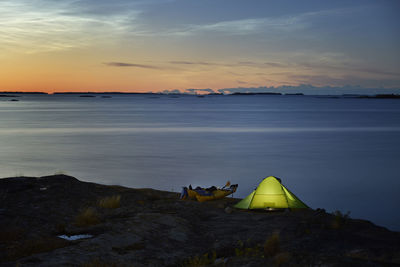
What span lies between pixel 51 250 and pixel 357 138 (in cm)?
4933

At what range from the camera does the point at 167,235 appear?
40.3 feet

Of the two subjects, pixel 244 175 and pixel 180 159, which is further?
pixel 180 159

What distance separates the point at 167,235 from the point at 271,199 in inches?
243

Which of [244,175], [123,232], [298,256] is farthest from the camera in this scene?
[244,175]

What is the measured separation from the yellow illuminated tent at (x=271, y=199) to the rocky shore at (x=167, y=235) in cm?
53

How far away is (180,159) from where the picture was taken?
3653 centimetres

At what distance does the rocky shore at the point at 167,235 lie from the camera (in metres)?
9.70

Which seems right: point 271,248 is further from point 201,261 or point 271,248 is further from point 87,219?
point 87,219

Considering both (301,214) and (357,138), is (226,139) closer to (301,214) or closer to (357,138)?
(357,138)

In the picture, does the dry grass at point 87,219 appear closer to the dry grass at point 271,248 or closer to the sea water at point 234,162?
the dry grass at point 271,248

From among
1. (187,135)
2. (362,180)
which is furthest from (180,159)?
(187,135)

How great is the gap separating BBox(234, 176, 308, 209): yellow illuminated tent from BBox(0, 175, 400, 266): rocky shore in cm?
53

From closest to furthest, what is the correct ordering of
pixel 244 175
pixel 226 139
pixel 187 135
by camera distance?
1. pixel 244 175
2. pixel 226 139
3. pixel 187 135

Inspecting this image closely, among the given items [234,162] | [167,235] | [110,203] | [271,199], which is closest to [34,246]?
[167,235]
